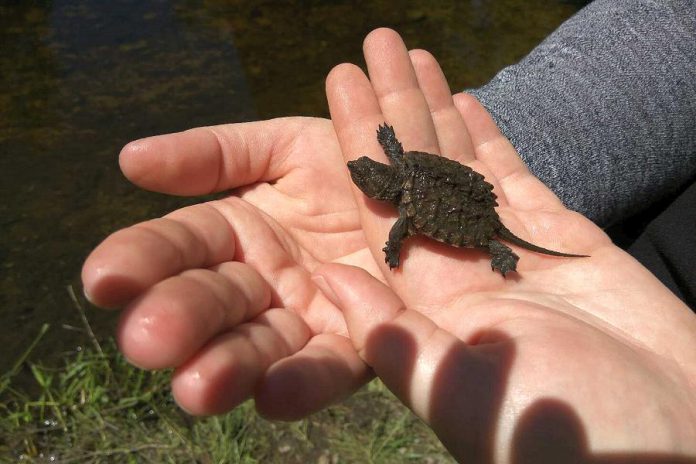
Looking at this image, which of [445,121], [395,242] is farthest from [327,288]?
[445,121]

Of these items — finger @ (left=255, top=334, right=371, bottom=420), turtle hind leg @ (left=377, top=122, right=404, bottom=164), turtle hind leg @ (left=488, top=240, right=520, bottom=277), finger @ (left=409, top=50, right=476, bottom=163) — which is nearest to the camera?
finger @ (left=255, top=334, right=371, bottom=420)

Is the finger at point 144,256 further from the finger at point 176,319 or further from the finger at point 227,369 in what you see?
the finger at point 227,369

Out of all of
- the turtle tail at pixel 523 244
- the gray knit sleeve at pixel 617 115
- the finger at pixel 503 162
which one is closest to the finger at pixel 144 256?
the turtle tail at pixel 523 244

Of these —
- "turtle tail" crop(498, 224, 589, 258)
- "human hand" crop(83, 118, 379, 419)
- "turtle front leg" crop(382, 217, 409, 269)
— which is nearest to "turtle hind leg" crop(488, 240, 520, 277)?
"turtle tail" crop(498, 224, 589, 258)

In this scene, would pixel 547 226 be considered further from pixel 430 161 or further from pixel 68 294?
pixel 68 294

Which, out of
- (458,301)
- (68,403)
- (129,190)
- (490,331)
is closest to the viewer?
(490,331)

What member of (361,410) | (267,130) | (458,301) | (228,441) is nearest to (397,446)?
(361,410)

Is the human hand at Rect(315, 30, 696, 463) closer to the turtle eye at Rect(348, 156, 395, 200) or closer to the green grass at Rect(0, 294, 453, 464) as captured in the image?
the turtle eye at Rect(348, 156, 395, 200)
